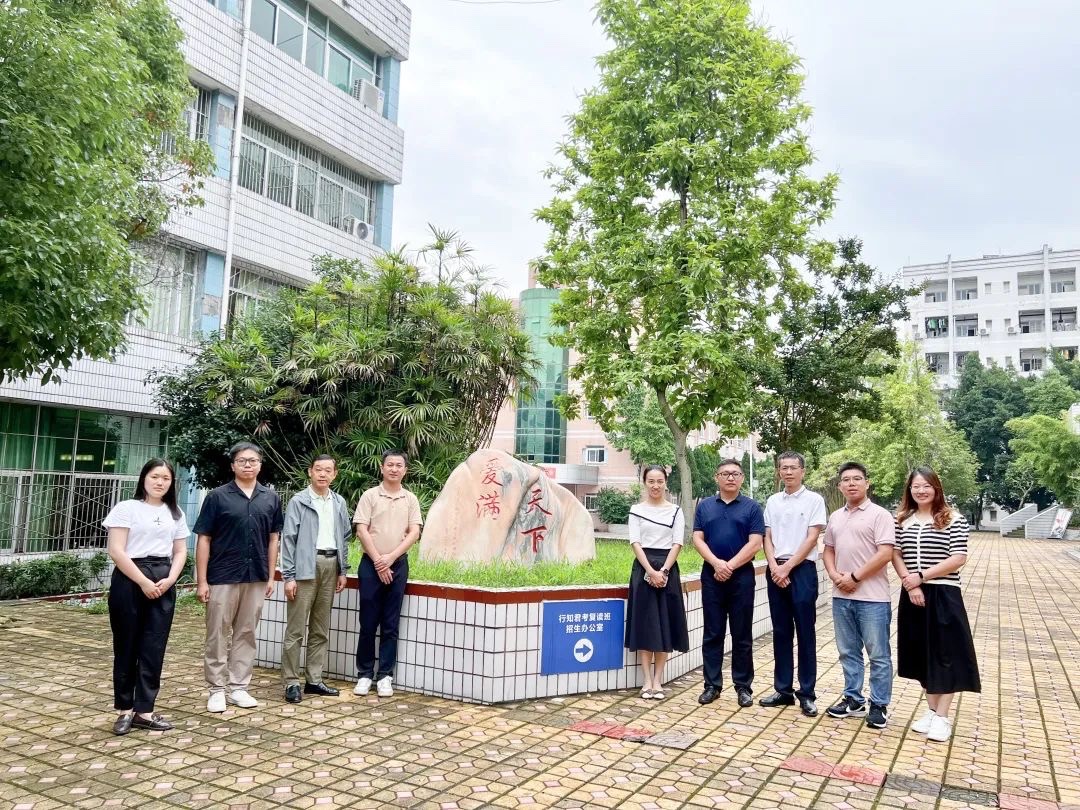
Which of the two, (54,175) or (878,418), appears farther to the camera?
(878,418)

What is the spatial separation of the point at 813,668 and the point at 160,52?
9.46 metres

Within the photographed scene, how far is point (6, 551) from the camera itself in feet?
40.4

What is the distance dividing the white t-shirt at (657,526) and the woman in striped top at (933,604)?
1365mm

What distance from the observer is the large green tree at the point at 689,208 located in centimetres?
1126

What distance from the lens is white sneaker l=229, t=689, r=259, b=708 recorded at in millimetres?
5031

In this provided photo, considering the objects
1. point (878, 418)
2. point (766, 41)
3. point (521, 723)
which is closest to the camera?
point (521, 723)

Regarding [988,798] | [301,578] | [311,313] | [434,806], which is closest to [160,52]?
[311,313]

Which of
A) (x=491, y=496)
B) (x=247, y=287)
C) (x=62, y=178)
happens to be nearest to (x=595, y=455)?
(x=247, y=287)

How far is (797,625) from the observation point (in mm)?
5383

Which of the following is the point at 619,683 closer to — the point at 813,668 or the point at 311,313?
the point at 813,668

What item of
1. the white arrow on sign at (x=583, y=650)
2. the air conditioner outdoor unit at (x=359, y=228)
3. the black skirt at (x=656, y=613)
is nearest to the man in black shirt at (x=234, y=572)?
the white arrow on sign at (x=583, y=650)

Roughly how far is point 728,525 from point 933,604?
1307mm

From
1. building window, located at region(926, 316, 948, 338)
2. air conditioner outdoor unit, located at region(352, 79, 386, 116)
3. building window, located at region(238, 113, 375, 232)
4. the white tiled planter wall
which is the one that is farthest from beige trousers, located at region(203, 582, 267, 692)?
building window, located at region(926, 316, 948, 338)

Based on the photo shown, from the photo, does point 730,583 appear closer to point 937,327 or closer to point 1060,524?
point 1060,524
